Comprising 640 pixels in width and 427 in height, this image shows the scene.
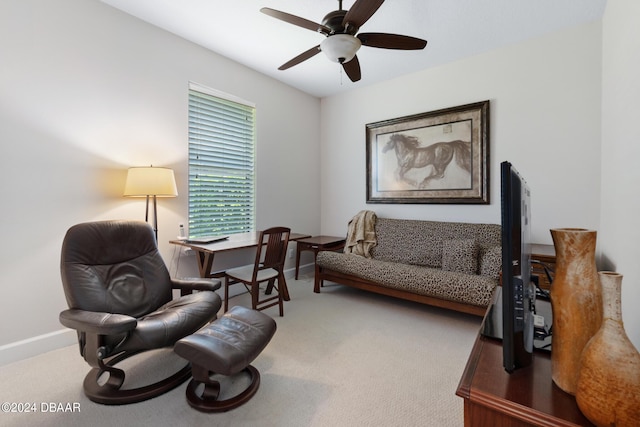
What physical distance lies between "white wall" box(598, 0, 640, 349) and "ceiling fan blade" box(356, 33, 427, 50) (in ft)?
3.74

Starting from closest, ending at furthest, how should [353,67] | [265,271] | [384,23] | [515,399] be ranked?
[515,399]
[353,67]
[384,23]
[265,271]

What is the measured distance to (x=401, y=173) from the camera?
383cm

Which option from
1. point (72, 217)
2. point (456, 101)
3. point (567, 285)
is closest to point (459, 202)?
point (456, 101)

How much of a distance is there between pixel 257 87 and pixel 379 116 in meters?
1.72

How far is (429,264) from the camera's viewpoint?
328 cm

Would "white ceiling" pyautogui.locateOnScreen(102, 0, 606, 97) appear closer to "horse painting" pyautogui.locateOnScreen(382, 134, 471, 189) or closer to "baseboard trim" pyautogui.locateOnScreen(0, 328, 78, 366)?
"horse painting" pyautogui.locateOnScreen(382, 134, 471, 189)

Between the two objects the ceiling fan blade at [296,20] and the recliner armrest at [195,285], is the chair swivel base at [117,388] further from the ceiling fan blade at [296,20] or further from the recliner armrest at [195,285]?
the ceiling fan blade at [296,20]

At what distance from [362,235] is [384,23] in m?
2.36

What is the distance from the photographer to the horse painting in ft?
11.1

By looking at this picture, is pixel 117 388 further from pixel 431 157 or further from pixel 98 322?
pixel 431 157

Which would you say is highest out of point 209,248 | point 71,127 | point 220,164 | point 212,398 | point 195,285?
point 71,127

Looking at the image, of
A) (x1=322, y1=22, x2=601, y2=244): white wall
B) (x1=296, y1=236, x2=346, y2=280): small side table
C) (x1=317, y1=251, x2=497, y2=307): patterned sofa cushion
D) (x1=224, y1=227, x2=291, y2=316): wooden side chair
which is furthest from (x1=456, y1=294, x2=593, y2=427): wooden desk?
(x1=296, y1=236, x2=346, y2=280): small side table

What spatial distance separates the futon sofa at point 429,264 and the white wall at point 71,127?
A: 1.85 m

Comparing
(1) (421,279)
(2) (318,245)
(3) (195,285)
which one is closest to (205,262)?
(3) (195,285)
